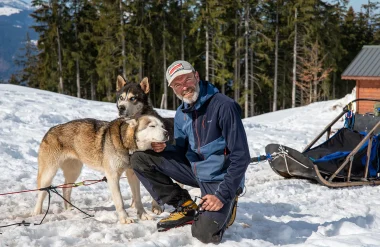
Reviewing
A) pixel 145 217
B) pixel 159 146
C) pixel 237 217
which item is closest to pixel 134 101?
pixel 159 146

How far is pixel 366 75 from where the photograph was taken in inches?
658

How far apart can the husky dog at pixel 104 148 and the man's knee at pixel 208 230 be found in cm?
83

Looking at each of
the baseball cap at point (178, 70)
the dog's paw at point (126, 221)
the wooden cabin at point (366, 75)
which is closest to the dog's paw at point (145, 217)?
the dog's paw at point (126, 221)

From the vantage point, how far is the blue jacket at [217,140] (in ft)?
9.84

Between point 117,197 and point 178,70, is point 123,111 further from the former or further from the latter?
point 178,70

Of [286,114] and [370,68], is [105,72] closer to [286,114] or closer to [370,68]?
[286,114]

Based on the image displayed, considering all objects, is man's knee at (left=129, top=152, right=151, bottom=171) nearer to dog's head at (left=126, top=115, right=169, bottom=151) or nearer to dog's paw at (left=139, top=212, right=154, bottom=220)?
dog's head at (left=126, top=115, right=169, bottom=151)

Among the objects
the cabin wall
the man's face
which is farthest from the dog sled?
the cabin wall

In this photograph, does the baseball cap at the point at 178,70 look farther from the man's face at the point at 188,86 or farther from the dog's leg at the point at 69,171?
the dog's leg at the point at 69,171

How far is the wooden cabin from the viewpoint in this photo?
1684cm

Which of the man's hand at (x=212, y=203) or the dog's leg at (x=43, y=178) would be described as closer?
the man's hand at (x=212, y=203)

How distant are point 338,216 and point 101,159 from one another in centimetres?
258

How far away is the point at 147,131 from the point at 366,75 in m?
15.6

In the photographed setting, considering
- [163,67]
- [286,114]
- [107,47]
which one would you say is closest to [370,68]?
[286,114]
